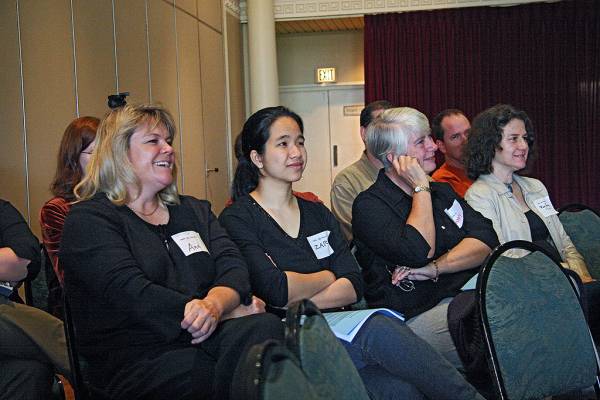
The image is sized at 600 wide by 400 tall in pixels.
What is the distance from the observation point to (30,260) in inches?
101

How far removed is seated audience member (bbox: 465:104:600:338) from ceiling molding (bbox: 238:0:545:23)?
4909 mm

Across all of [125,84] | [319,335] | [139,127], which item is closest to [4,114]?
[125,84]

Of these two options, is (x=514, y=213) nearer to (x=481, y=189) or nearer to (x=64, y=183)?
(x=481, y=189)

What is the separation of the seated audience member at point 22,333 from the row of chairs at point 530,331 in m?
0.15

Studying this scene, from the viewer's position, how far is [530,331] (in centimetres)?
219

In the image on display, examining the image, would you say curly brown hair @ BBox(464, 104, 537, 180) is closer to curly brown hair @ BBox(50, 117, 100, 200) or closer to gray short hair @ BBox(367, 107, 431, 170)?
gray short hair @ BBox(367, 107, 431, 170)

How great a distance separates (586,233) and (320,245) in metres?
1.75

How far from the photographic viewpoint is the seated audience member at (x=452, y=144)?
4492mm

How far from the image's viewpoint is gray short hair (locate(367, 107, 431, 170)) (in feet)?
10.1

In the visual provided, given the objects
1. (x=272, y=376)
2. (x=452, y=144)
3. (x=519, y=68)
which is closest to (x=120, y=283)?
(x=272, y=376)

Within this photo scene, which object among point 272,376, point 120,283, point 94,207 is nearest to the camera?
point 272,376

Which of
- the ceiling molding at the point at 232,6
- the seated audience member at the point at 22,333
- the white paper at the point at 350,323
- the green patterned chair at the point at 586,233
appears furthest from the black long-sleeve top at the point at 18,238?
the ceiling molding at the point at 232,6

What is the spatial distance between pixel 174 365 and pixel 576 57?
752 centimetres

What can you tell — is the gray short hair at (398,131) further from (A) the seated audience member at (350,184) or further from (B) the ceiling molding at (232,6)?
(B) the ceiling molding at (232,6)
